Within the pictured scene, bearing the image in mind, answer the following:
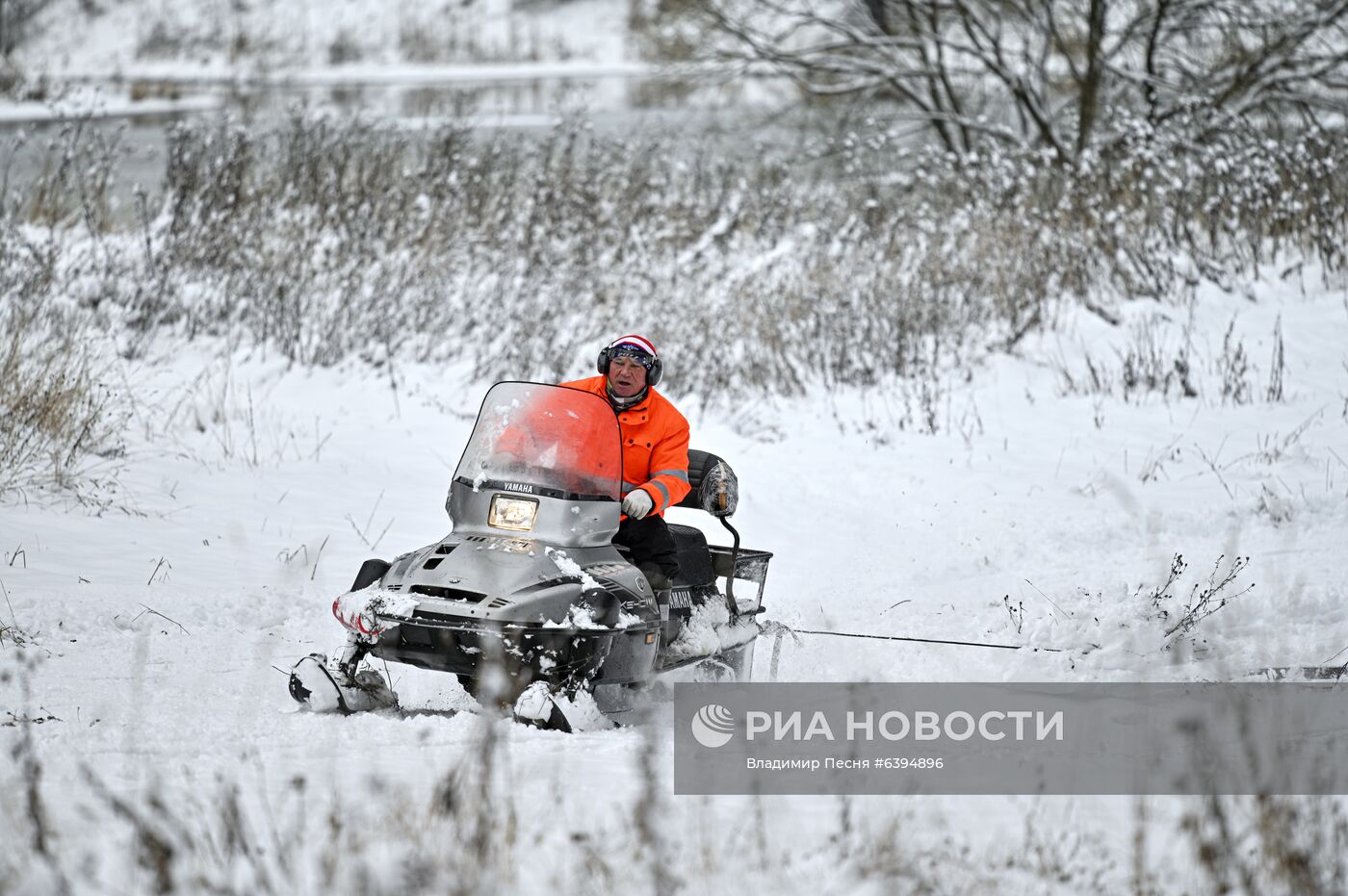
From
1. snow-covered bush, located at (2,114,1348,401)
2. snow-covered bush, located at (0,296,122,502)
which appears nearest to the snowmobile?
snow-covered bush, located at (0,296,122,502)

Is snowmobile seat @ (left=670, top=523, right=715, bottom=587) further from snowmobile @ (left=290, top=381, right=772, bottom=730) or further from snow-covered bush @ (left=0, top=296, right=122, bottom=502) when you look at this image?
snow-covered bush @ (left=0, top=296, right=122, bottom=502)

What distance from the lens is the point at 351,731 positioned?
159 inches

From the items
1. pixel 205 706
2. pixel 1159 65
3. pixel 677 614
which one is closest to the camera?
pixel 205 706

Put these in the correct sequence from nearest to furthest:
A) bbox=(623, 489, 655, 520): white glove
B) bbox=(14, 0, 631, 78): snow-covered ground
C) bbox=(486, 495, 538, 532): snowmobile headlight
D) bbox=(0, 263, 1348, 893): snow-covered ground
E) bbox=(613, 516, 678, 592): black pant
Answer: bbox=(0, 263, 1348, 893): snow-covered ground < bbox=(486, 495, 538, 532): snowmobile headlight < bbox=(623, 489, 655, 520): white glove < bbox=(613, 516, 678, 592): black pant < bbox=(14, 0, 631, 78): snow-covered ground

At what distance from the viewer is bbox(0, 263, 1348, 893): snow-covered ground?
9.30 ft

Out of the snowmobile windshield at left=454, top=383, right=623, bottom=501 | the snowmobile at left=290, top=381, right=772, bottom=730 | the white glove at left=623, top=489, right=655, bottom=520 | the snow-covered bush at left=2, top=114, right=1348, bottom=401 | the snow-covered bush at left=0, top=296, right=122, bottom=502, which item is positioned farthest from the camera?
the snow-covered bush at left=2, top=114, right=1348, bottom=401

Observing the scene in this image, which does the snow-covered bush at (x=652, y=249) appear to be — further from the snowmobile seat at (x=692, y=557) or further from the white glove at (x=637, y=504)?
the white glove at (x=637, y=504)

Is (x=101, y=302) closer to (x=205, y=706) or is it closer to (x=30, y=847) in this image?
(x=205, y=706)

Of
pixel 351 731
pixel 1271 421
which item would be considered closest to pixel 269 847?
pixel 351 731

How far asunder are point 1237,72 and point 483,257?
8.49m

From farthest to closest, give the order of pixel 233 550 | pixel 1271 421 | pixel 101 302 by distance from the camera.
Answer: pixel 101 302
pixel 1271 421
pixel 233 550

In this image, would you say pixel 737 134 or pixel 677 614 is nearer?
pixel 677 614

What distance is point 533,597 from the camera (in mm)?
4277

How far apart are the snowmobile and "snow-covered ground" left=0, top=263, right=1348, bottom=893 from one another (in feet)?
0.70
